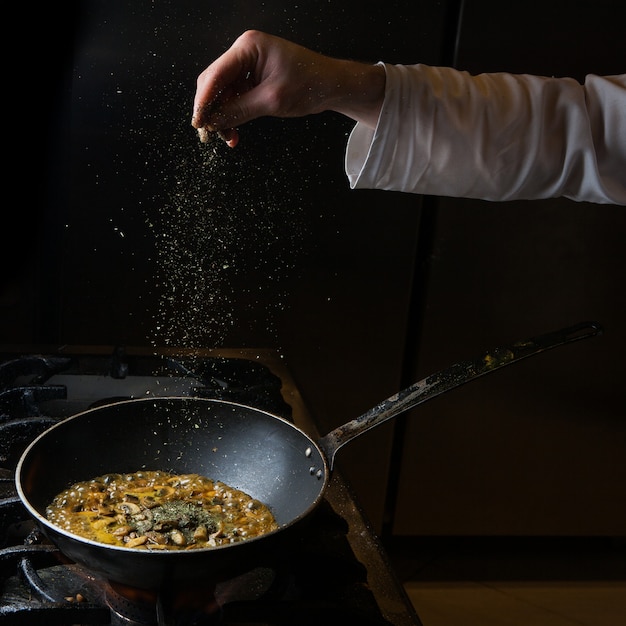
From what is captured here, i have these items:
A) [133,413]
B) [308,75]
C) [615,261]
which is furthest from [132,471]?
[615,261]

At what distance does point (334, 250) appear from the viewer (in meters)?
1.71

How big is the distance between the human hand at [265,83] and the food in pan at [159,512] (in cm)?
40

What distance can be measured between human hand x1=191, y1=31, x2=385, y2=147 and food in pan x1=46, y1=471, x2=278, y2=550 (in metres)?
0.40

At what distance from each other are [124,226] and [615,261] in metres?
1.05

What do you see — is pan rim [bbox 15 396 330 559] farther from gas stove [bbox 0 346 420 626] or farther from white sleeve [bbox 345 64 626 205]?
white sleeve [bbox 345 64 626 205]

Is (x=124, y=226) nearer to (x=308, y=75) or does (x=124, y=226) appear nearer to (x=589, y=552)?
(x=308, y=75)

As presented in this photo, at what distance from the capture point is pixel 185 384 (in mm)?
1169

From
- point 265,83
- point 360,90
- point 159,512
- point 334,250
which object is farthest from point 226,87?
point 334,250

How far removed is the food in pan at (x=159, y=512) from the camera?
2.57 feet

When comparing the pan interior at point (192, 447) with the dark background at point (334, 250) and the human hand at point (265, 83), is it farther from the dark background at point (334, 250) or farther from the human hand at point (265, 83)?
the dark background at point (334, 250)

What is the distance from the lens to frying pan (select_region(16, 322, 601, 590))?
81 centimetres

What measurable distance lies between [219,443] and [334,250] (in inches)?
32.0

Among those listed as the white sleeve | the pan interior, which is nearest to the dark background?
the white sleeve

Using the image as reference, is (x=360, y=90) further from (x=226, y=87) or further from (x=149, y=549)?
(x=149, y=549)
